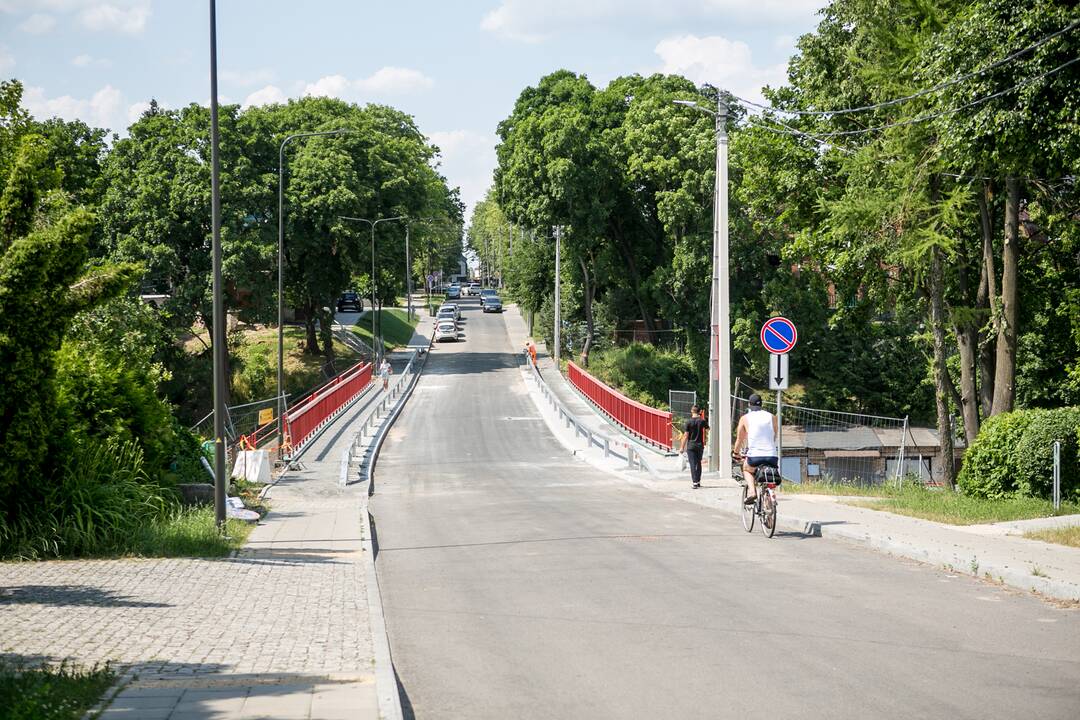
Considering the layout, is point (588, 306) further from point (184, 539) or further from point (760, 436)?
point (184, 539)

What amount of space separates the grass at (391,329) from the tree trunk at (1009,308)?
54.3m

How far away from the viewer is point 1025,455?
60.3 ft

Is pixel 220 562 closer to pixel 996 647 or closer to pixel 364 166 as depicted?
pixel 996 647

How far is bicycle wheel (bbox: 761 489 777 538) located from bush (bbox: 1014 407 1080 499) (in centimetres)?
674

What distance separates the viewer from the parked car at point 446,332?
8131 cm

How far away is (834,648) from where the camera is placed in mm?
7789

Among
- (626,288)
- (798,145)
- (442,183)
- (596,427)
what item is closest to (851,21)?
(798,145)

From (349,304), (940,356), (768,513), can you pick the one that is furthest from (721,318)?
(349,304)

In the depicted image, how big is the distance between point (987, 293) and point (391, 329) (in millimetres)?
65025

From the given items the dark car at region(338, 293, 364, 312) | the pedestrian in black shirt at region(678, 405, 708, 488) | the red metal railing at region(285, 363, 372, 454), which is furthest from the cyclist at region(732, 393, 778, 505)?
the dark car at region(338, 293, 364, 312)

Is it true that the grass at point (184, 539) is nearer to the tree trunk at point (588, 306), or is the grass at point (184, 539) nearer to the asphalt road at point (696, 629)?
the asphalt road at point (696, 629)

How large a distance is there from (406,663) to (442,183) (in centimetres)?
9740

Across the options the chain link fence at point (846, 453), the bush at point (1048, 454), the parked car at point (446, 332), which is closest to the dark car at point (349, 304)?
the parked car at point (446, 332)

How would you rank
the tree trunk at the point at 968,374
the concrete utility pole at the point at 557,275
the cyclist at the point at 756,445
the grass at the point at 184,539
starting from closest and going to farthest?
the grass at the point at 184,539, the cyclist at the point at 756,445, the tree trunk at the point at 968,374, the concrete utility pole at the point at 557,275
